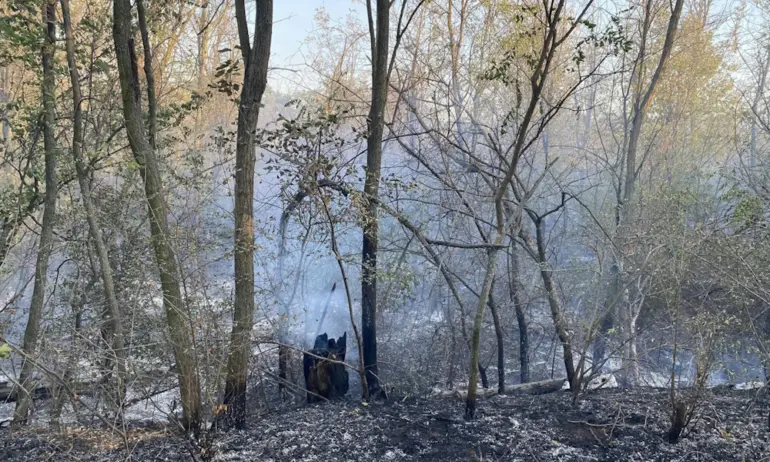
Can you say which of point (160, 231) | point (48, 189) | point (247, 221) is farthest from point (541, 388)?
point (48, 189)

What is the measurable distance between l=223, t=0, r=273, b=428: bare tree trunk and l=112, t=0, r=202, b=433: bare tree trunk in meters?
0.57

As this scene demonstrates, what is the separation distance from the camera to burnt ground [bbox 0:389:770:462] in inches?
176

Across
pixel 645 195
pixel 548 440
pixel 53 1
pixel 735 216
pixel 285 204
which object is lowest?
pixel 548 440

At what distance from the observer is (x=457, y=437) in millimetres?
4957

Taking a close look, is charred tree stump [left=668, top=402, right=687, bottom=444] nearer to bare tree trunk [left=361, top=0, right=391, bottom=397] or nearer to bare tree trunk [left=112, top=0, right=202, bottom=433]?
bare tree trunk [left=361, top=0, right=391, bottom=397]

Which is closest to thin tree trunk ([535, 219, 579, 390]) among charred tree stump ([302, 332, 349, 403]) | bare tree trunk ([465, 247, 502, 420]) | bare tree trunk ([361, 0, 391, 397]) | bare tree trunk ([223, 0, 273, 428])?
bare tree trunk ([465, 247, 502, 420])

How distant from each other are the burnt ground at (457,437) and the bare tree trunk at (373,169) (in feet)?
2.60

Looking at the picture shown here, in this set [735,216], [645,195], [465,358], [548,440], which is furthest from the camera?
[465,358]

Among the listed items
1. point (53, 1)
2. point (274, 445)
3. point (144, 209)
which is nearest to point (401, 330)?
point (144, 209)

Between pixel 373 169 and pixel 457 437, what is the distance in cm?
290

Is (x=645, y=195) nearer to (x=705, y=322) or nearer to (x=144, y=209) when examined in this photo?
(x=705, y=322)

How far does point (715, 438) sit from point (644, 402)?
2.87ft

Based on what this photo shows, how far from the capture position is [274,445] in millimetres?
4688

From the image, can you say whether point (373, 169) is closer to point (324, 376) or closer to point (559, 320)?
point (324, 376)
